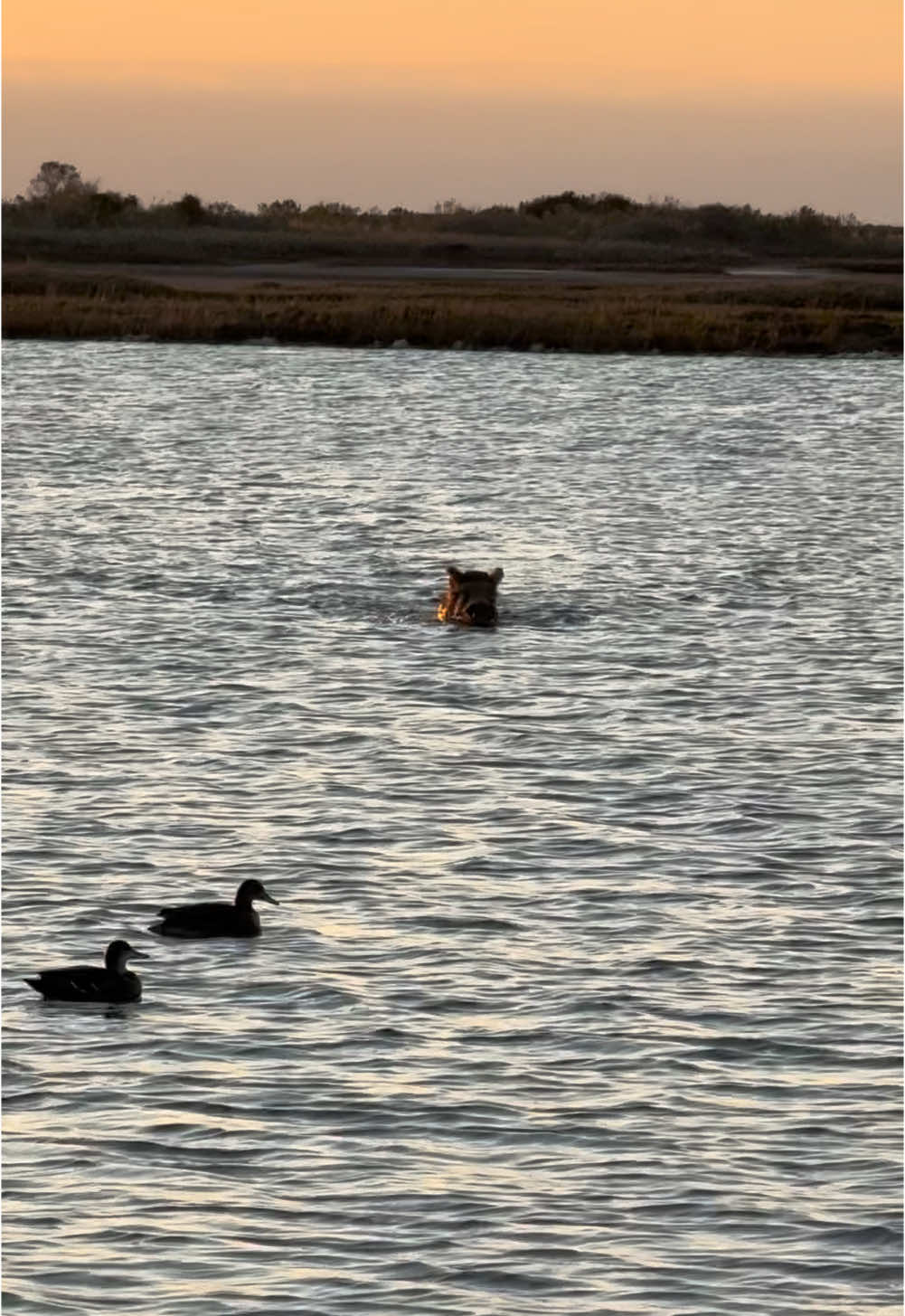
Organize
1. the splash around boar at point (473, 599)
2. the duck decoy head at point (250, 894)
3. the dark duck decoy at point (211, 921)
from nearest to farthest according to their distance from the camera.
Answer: the dark duck decoy at point (211, 921) < the duck decoy head at point (250, 894) < the splash around boar at point (473, 599)

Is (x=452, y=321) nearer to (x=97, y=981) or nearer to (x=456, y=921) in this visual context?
(x=456, y=921)

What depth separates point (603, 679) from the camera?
88.4 ft

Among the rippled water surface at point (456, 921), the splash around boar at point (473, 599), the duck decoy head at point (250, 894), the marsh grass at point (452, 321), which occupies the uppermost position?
the marsh grass at point (452, 321)

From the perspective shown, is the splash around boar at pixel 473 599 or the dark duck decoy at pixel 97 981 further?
the splash around boar at pixel 473 599

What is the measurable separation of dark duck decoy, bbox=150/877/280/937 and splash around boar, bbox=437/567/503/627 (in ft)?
43.1

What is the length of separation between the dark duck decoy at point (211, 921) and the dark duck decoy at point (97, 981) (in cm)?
101

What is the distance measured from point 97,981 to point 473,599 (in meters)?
15.0

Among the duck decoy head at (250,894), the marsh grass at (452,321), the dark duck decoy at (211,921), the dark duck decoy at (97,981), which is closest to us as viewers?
the dark duck decoy at (97,981)

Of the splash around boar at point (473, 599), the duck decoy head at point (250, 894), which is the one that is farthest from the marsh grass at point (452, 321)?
the duck decoy head at point (250, 894)

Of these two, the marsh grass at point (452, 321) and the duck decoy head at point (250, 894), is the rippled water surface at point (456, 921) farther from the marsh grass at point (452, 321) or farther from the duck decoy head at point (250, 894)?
the marsh grass at point (452, 321)

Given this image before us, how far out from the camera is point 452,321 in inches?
3081

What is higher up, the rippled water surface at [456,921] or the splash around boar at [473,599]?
the splash around boar at [473,599]

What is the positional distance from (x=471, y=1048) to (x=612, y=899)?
3.41 metres

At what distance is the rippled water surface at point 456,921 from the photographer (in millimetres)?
11867
